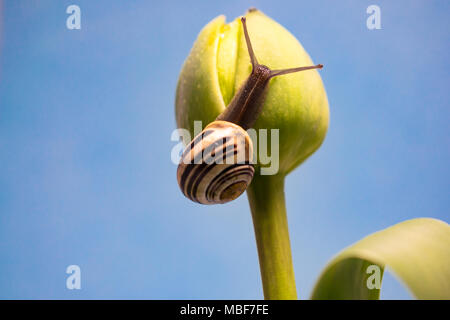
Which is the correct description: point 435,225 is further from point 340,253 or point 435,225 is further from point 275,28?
point 275,28

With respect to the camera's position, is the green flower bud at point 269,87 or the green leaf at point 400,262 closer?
the green leaf at point 400,262

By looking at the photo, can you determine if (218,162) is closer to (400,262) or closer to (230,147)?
(230,147)

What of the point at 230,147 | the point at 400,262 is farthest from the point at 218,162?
the point at 400,262

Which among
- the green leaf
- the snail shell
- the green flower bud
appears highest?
the green flower bud

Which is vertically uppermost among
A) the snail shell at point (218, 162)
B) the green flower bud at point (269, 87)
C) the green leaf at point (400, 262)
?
the green flower bud at point (269, 87)

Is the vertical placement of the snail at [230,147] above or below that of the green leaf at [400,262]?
above
